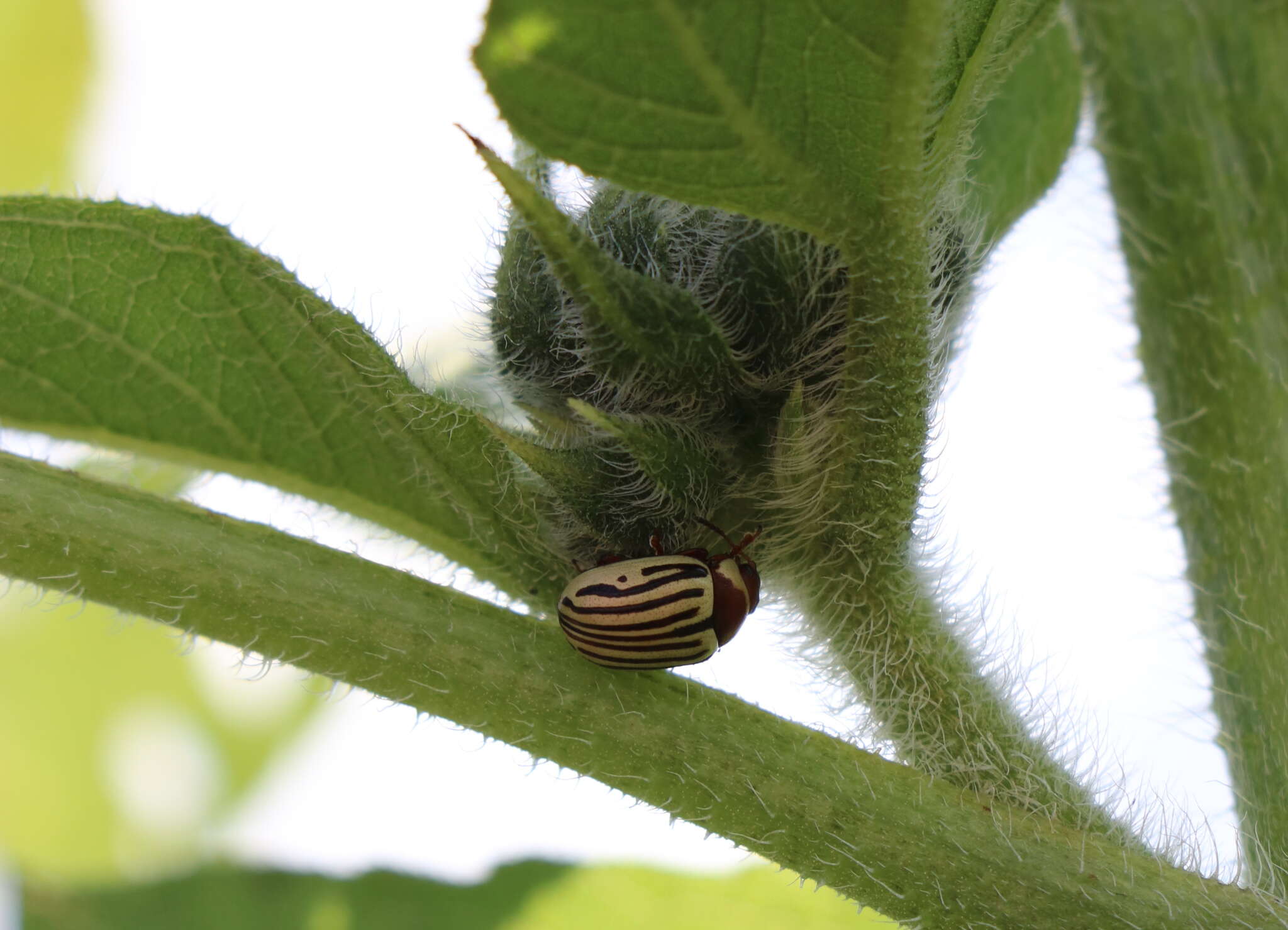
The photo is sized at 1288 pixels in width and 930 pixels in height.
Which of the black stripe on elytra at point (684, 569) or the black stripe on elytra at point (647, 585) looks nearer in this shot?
the black stripe on elytra at point (647, 585)

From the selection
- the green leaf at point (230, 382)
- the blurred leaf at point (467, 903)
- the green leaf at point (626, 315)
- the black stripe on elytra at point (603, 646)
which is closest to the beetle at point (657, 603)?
the black stripe on elytra at point (603, 646)

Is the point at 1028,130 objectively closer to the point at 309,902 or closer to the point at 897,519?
the point at 897,519

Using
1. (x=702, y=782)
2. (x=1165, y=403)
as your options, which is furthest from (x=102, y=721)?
(x=1165, y=403)

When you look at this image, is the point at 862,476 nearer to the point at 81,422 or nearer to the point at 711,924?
the point at 81,422

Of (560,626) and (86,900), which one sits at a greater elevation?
(560,626)

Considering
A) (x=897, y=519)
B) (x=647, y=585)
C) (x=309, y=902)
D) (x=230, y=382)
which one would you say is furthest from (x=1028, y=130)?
(x=309, y=902)

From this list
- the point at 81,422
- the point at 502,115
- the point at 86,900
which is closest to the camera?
the point at 502,115

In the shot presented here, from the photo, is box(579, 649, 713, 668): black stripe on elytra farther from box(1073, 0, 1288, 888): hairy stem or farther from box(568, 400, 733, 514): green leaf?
box(1073, 0, 1288, 888): hairy stem

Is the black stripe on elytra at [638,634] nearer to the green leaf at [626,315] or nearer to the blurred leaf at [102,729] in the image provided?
the green leaf at [626,315]
